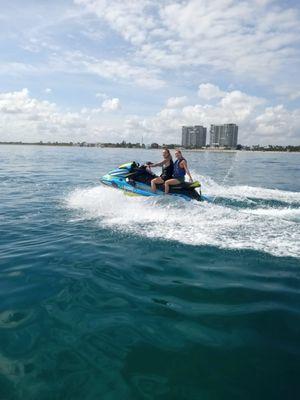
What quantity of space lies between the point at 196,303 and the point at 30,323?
188 cm

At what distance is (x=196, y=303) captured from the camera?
14.0 ft

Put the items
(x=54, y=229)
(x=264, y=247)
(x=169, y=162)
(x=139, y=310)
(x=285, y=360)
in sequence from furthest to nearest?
(x=169, y=162) → (x=54, y=229) → (x=264, y=247) → (x=139, y=310) → (x=285, y=360)

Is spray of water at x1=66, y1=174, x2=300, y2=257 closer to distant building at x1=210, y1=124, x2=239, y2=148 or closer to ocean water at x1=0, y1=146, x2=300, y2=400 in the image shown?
ocean water at x1=0, y1=146, x2=300, y2=400

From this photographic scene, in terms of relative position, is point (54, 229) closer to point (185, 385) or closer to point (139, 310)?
point (139, 310)

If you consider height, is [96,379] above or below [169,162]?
below

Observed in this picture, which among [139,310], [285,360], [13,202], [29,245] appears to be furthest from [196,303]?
[13,202]

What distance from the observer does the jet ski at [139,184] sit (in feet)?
34.2

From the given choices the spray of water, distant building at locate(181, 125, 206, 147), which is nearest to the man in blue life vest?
the spray of water

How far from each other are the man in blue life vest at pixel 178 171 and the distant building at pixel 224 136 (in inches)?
5251

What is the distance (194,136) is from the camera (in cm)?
14975

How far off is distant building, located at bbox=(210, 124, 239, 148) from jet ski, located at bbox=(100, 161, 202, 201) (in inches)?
5252

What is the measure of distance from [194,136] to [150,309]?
490 feet

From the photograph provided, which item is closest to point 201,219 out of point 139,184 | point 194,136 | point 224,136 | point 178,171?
point 178,171

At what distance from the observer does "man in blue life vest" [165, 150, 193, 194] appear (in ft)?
33.9
